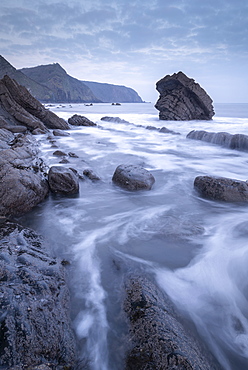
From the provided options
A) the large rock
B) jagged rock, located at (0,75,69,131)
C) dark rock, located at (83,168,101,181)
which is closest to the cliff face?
the large rock

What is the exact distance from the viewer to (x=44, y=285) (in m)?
2.19

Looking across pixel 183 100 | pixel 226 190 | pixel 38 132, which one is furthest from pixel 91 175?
pixel 183 100

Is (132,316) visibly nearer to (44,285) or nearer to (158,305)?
(158,305)

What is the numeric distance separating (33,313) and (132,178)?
4.46m

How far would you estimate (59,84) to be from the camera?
154 m

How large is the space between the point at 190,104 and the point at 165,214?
28.2m

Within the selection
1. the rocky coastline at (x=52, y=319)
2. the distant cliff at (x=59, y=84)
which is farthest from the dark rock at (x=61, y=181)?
the distant cliff at (x=59, y=84)

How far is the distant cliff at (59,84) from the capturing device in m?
151

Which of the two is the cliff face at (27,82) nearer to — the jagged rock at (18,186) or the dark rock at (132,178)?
the dark rock at (132,178)

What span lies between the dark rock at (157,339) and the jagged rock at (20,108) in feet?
48.4

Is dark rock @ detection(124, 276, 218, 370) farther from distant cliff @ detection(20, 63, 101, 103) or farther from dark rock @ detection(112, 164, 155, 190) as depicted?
distant cliff @ detection(20, 63, 101, 103)

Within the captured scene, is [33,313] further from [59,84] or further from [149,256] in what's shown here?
[59,84]

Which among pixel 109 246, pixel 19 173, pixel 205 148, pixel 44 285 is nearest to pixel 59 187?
pixel 19 173

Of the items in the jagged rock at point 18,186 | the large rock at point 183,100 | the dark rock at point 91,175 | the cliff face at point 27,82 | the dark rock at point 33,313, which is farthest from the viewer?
the cliff face at point 27,82
